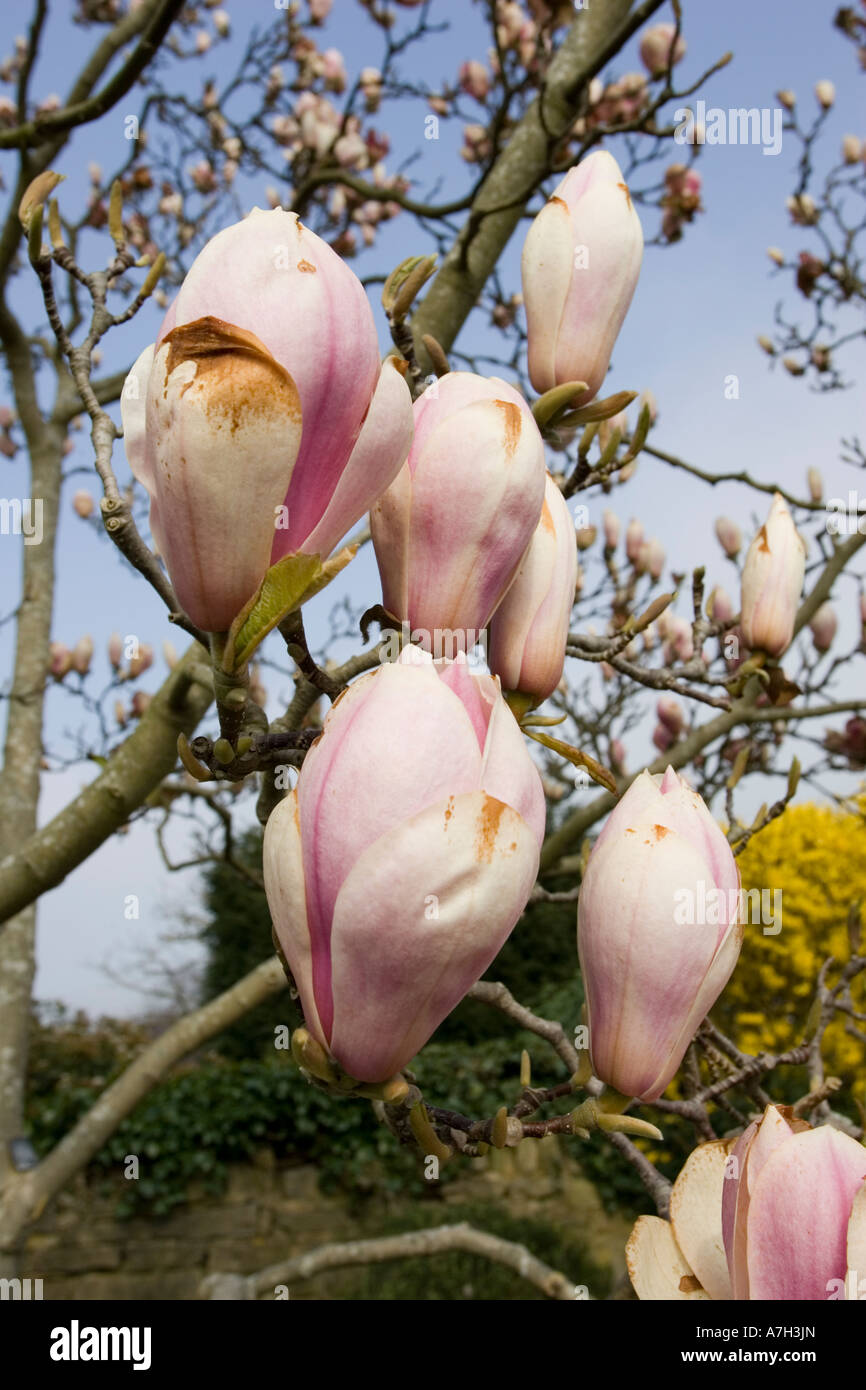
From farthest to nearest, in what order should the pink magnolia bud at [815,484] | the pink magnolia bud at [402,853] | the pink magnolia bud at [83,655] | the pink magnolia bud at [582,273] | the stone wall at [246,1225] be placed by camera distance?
the stone wall at [246,1225]
the pink magnolia bud at [83,655]
the pink magnolia bud at [815,484]
the pink magnolia bud at [582,273]
the pink magnolia bud at [402,853]

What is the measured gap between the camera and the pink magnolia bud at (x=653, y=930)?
0.52 m

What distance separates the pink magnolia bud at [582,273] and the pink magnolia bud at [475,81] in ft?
15.1

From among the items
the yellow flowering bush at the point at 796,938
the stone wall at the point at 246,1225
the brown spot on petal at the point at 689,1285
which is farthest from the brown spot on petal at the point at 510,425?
the stone wall at the point at 246,1225

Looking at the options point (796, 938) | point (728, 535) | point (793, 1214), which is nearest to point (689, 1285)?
point (793, 1214)

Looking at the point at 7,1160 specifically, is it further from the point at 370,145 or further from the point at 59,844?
the point at 370,145

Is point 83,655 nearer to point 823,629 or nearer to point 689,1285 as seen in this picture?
point 823,629

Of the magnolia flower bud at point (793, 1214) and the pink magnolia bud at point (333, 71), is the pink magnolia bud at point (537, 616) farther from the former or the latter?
the pink magnolia bud at point (333, 71)

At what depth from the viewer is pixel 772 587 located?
110cm

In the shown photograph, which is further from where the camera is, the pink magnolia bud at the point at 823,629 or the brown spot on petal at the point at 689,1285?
the pink magnolia bud at the point at 823,629

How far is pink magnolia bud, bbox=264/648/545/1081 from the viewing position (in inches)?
16.4

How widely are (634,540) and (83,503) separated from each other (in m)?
2.34

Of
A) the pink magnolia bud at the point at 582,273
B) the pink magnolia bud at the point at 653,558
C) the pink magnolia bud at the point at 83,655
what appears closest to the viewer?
the pink magnolia bud at the point at 582,273

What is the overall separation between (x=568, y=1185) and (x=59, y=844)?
6423 millimetres
